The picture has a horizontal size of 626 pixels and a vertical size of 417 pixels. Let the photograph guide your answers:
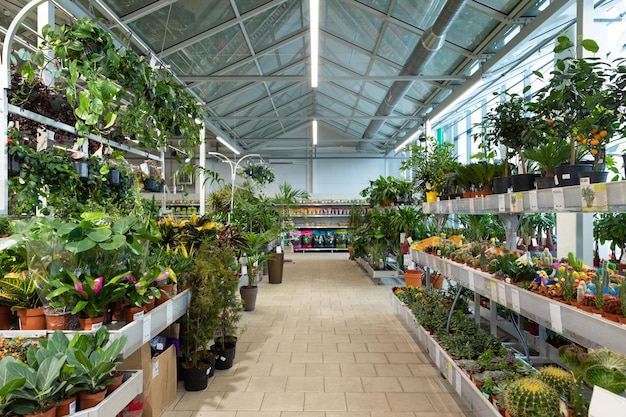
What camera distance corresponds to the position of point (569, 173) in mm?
2244

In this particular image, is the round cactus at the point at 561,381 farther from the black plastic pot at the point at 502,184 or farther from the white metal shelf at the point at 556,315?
the black plastic pot at the point at 502,184

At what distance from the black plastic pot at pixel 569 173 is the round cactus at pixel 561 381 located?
3.27 feet

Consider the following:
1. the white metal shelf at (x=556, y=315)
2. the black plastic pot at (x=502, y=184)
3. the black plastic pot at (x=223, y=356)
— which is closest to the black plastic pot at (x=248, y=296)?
the black plastic pot at (x=223, y=356)

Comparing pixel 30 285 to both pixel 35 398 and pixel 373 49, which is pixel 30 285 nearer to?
pixel 35 398

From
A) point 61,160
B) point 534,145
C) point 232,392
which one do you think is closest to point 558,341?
point 534,145

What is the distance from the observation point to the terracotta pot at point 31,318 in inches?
75.3

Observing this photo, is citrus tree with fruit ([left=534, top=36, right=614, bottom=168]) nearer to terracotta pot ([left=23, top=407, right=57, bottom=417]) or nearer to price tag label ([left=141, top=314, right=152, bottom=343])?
price tag label ([left=141, top=314, right=152, bottom=343])

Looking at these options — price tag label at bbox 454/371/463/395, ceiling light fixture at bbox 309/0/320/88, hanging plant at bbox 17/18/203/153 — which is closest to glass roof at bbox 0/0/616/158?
hanging plant at bbox 17/18/203/153

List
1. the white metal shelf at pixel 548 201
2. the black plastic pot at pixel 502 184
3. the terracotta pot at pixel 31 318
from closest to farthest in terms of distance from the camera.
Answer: the white metal shelf at pixel 548 201
the terracotta pot at pixel 31 318
the black plastic pot at pixel 502 184

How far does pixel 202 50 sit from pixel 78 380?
6.09 metres

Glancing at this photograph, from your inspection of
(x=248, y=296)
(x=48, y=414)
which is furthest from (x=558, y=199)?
(x=248, y=296)

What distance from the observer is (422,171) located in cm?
561

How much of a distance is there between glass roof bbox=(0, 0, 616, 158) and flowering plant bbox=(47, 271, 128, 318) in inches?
84.8

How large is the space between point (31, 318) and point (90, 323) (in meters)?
0.28
